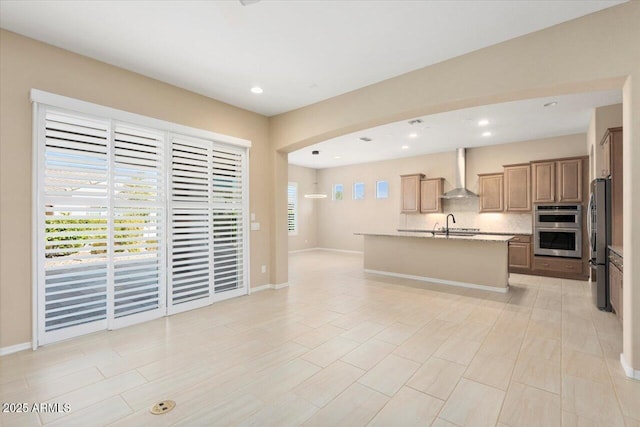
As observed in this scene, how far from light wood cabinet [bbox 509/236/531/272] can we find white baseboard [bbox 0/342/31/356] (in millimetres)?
8152

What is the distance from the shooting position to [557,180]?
6359 mm

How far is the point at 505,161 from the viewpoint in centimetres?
736

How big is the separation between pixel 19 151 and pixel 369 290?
16.3ft

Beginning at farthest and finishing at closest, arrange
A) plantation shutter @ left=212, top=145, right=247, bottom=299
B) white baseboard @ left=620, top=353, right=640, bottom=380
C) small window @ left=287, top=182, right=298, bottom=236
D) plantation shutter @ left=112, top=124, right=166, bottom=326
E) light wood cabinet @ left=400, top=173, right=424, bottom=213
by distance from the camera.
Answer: small window @ left=287, top=182, right=298, bottom=236, light wood cabinet @ left=400, top=173, right=424, bottom=213, plantation shutter @ left=212, top=145, right=247, bottom=299, plantation shutter @ left=112, top=124, right=166, bottom=326, white baseboard @ left=620, top=353, right=640, bottom=380

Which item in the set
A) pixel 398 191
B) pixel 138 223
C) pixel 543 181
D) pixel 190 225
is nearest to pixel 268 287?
pixel 190 225

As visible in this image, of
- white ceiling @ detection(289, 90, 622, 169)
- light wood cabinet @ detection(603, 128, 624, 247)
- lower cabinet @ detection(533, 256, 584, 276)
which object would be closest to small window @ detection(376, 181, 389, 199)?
white ceiling @ detection(289, 90, 622, 169)

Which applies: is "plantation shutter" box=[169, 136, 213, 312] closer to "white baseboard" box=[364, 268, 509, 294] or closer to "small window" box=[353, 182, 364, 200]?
"white baseboard" box=[364, 268, 509, 294]

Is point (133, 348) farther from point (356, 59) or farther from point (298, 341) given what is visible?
point (356, 59)

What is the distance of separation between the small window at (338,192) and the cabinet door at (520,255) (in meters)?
5.54

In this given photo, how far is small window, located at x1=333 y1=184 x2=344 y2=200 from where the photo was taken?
10.8 meters

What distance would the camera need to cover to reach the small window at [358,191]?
10.3 metres

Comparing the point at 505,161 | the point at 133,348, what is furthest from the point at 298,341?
the point at 505,161

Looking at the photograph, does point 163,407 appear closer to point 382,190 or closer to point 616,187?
point 616,187

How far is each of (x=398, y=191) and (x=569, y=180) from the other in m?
4.17
